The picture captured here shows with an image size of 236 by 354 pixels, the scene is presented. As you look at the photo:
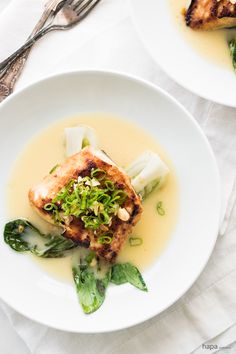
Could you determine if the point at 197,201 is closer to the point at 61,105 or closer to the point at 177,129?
the point at 177,129

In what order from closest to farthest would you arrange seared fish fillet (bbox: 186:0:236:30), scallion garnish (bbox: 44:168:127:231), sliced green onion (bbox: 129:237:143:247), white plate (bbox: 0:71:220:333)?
scallion garnish (bbox: 44:168:127:231) < white plate (bbox: 0:71:220:333) < sliced green onion (bbox: 129:237:143:247) < seared fish fillet (bbox: 186:0:236:30)

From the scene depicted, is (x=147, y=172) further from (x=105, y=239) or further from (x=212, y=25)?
(x=212, y=25)

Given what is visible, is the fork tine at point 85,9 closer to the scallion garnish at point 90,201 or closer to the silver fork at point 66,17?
the silver fork at point 66,17

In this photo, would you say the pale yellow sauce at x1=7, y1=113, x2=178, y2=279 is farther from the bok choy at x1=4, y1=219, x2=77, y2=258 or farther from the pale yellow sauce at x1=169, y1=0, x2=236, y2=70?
the pale yellow sauce at x1=169, y1=0, x2=236, y2=70

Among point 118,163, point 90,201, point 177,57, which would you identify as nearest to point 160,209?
point 118,163

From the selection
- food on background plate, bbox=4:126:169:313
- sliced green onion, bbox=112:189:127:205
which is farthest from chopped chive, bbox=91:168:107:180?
sliced green onion, bbox=112:189:127:205
